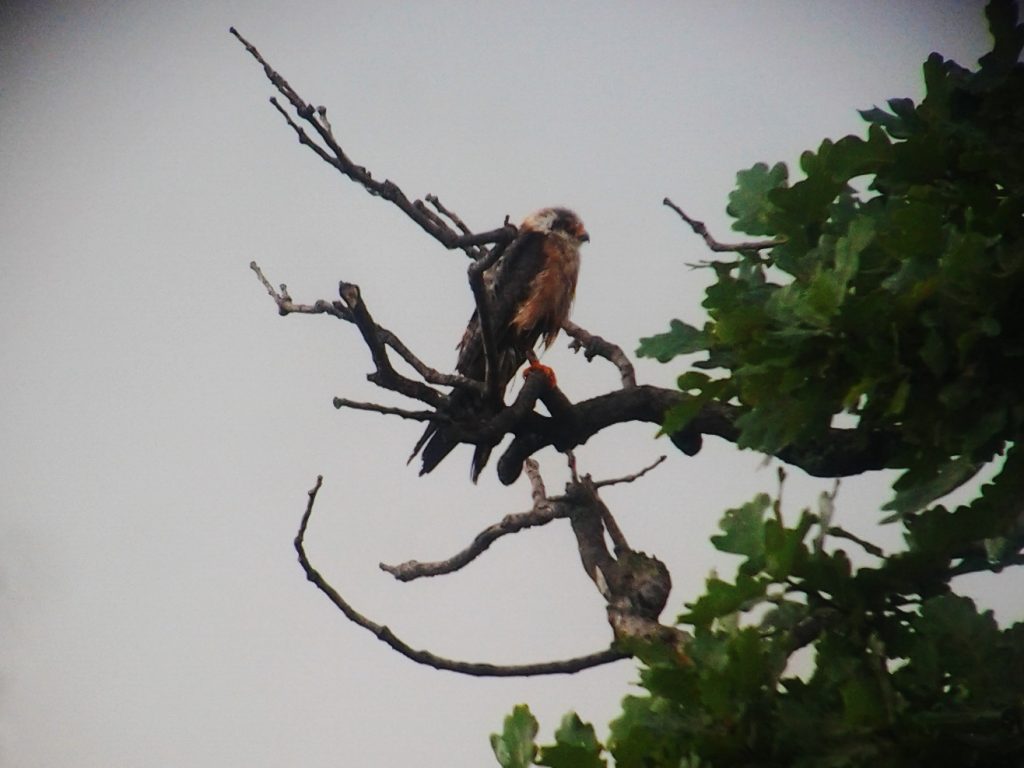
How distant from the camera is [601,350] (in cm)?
323

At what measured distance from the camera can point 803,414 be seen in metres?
1.25

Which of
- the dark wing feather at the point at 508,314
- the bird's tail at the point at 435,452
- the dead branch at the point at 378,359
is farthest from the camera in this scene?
the dark wing feather at the point at 508,314

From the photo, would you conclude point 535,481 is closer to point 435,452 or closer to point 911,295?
point 435,452

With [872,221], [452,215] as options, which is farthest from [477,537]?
[872,221]

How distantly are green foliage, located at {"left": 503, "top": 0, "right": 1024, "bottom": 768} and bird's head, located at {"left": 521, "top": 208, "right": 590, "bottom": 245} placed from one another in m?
3.80

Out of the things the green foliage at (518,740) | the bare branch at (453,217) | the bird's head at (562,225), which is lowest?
the green foliage at (518,740)

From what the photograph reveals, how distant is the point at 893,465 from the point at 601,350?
193 cm

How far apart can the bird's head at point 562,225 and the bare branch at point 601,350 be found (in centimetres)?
168

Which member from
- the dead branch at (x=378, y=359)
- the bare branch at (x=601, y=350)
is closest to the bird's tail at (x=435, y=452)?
the bare branch at (x=601, y=350)

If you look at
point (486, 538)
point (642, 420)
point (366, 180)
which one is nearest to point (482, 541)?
point (486, 538)

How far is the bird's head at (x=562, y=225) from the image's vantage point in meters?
5.16

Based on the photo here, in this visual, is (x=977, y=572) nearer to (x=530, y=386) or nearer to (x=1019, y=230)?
(x=1019, y=230)

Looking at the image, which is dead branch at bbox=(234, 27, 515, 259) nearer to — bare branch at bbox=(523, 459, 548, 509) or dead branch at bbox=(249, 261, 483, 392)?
dead branch at bbox=(249, 261, 483, 392)

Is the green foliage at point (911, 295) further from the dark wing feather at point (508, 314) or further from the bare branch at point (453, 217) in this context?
the dark wing feather at point (508, 314)
